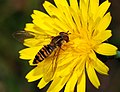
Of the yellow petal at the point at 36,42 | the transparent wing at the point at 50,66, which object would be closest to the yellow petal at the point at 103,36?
the transparent wing at the point at 50,66

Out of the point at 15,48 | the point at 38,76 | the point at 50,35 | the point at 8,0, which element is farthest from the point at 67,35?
the point at 8,0

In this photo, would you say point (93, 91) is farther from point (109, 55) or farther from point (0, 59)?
point (109, 55)

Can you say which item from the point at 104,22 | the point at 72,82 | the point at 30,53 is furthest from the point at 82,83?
the point at 30,53

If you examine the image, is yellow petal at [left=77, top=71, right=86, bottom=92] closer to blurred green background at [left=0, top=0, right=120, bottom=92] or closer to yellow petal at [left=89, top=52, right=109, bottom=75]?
yellow petal at [left=89, top=52, right=109, bottom=75]

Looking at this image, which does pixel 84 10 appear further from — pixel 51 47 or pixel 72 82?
pixel 72 82

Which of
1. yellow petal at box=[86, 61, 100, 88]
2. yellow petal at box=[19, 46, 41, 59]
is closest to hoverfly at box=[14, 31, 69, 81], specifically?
yellow petal at box=[19, 46, 41, 59]

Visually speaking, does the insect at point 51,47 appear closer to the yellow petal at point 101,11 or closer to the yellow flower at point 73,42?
the yellow flower at point 73,42
